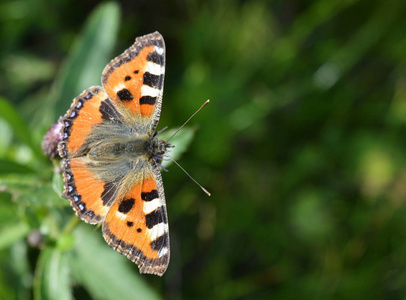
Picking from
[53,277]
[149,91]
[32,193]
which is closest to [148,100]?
[149,91]

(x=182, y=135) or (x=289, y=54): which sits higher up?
(x=289, y=54)

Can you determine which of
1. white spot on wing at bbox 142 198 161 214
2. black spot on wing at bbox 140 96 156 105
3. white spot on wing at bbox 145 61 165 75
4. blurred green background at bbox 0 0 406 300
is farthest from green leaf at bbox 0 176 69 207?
blurred green background at bbox 0 0 406 300

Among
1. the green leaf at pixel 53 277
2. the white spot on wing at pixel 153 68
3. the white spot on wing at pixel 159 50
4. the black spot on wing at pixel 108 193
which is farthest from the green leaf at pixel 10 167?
the white spot on wing at pixel 159 50

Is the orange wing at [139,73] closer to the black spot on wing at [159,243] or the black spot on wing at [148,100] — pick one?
the black spot on wing at [148,100]

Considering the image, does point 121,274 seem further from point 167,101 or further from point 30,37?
point 30,37

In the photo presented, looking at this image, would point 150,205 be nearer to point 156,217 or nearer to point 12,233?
point 156,217

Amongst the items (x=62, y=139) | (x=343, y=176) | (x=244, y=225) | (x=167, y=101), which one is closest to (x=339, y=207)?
(x=343, y=176)
